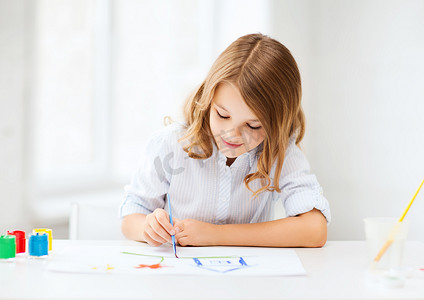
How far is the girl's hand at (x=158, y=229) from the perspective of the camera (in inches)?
39.2

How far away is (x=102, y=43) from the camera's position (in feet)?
6.28

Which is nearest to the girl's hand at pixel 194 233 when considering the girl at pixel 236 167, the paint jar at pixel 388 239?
the girl at pixel 236 167

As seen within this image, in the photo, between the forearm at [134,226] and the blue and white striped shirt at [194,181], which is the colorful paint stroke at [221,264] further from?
the blue and white striped shirt at [194,181]

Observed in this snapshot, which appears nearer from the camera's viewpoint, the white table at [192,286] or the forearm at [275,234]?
the white table at [192,286]

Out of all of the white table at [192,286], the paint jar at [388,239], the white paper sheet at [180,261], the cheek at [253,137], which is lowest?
the white paper sheet at [180,261]

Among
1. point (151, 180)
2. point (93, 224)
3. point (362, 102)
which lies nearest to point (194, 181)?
point (151, 180)

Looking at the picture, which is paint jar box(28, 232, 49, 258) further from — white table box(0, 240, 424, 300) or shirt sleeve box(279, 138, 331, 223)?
shirt sleeve box(279, 138, 331, 223)

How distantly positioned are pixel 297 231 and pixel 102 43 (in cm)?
117

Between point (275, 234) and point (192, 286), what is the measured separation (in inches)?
14.1

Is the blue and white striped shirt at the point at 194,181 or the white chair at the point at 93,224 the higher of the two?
the blue and white striped shirt at the point at 194,181

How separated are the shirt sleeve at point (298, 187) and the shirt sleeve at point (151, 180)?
0.29 metres

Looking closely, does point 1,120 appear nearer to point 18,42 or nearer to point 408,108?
point 18,42

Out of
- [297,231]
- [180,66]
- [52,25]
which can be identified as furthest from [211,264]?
[180,66]

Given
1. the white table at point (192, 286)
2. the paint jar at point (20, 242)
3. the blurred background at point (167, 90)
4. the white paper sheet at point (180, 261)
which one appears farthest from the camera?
the blurred background at point (167, 90)
